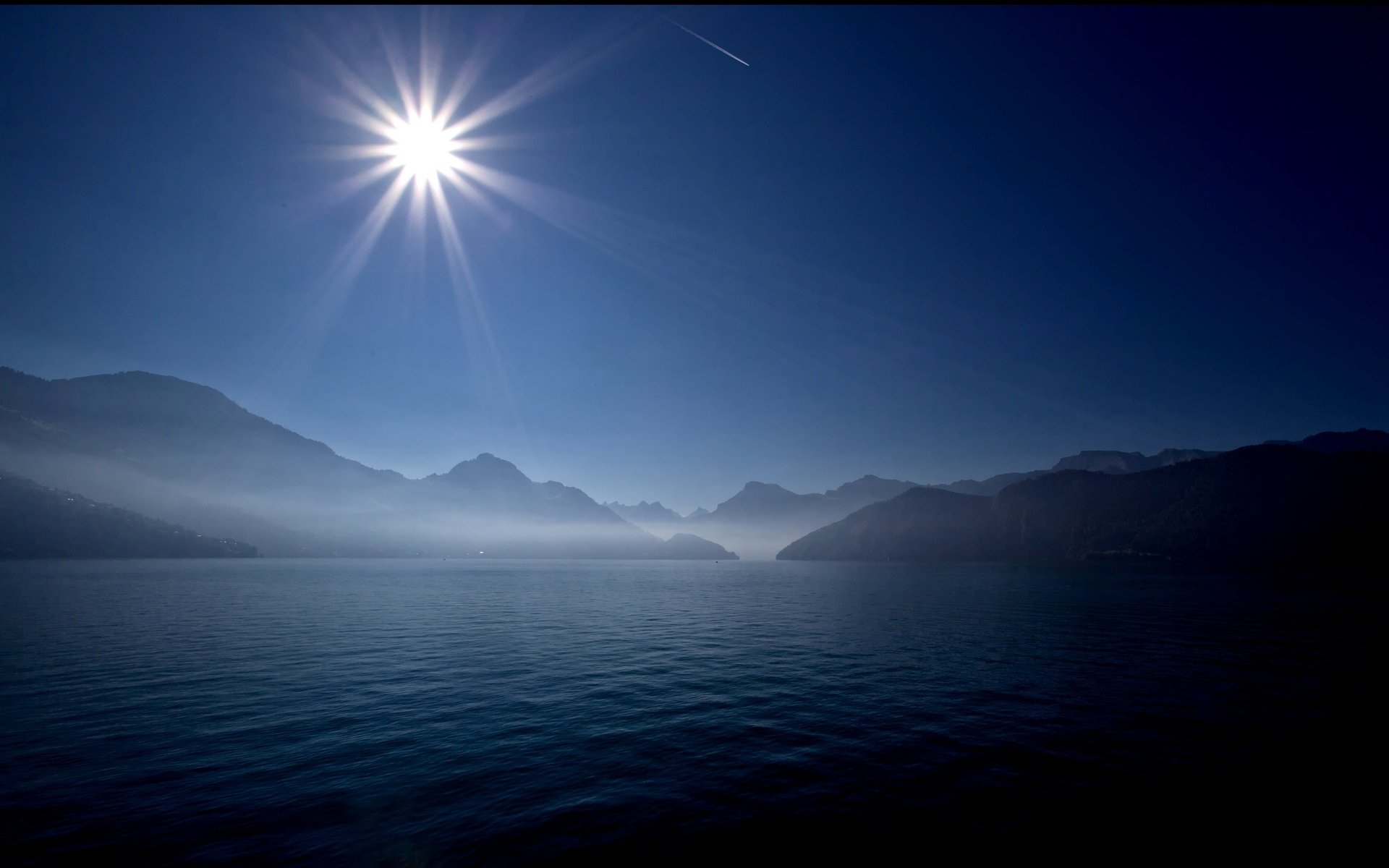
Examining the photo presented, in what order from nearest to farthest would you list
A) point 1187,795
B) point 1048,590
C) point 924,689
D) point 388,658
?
point 1187,795, point 924,689, point 388,658, point 1048,590

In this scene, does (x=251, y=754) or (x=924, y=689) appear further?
(x=924, y=689)

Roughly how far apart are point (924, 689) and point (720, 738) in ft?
50.3

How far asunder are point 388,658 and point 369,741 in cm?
2101

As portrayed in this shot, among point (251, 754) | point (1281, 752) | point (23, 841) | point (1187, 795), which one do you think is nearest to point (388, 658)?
point (251, 754)

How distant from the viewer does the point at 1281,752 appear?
21.6m

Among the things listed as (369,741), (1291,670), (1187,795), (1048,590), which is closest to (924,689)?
(1187,795)

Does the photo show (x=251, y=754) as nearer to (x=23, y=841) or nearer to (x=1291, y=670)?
(x=23, y=841)

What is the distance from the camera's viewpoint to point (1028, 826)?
15.9m

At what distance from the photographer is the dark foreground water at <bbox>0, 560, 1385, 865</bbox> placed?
1541 centimetres

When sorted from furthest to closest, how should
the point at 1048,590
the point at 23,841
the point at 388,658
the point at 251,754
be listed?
the point at 1048,590
the point at 388,658
the point at 251,754
the point at 23,841


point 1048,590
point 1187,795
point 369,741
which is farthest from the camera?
point 1048,590

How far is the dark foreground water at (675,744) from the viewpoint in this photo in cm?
1541

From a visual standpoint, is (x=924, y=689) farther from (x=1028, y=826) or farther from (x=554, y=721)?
(x=554, y=721)

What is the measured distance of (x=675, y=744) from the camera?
22.7 meters
